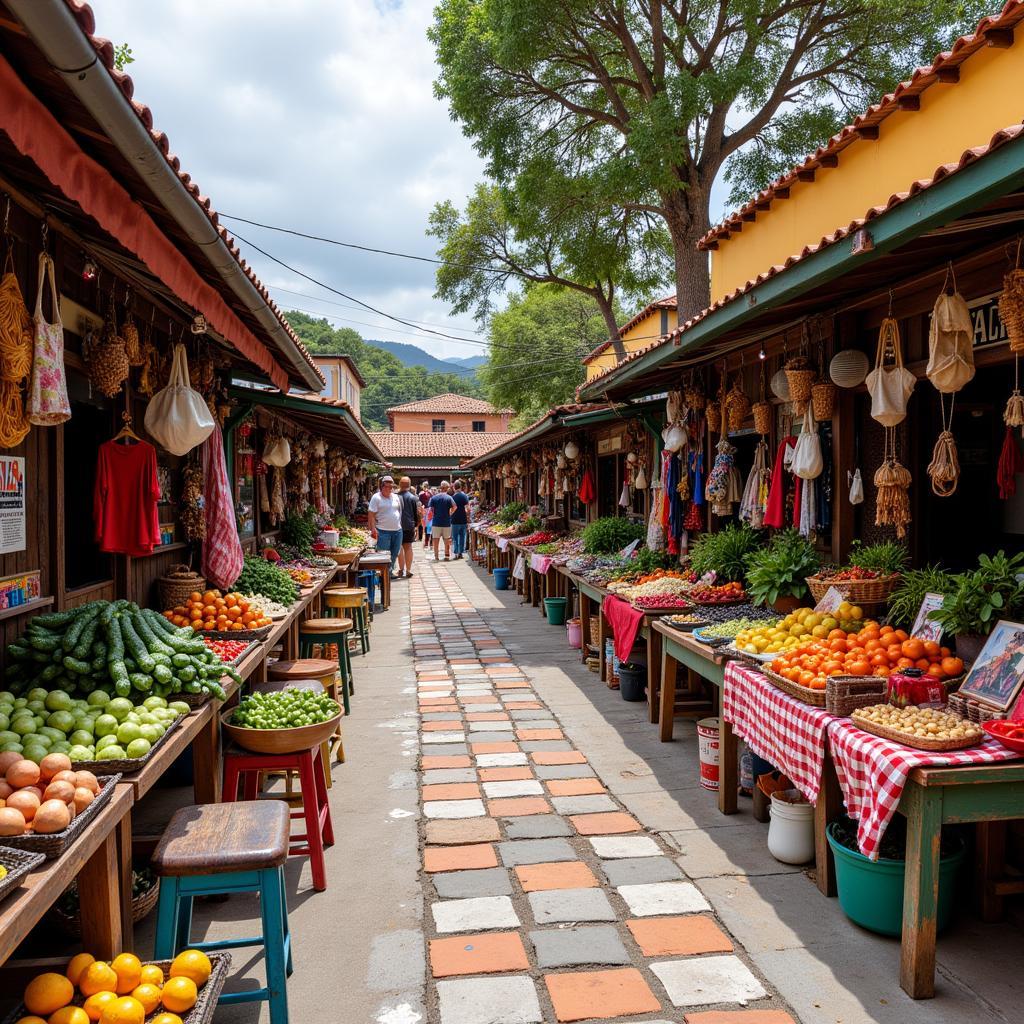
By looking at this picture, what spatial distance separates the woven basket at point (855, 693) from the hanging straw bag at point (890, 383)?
1769 mm

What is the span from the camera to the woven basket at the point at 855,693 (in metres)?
3.67

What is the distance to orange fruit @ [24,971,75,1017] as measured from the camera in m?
2.36

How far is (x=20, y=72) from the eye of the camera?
2393mm

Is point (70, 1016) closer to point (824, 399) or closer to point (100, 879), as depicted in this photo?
point (100, 879)

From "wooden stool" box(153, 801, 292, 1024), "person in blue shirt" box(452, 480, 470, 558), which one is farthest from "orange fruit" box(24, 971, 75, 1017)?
"person in blue shirt" box(452, 480, 470, 558)

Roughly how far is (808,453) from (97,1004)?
510 cm

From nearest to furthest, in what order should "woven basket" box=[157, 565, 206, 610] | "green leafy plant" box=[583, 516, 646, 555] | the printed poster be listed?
the printed poster
"woven basket" box=[157, 565, 206, 610]
"green leafy plant" box=[583, 516, 646, 555]

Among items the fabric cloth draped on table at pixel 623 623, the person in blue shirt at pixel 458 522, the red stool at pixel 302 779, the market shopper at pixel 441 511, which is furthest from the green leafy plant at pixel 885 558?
the person in blue shirt at pixel 458 522

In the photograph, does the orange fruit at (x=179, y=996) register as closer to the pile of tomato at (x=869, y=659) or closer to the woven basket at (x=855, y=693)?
the woven basket at (x=855, y=693)

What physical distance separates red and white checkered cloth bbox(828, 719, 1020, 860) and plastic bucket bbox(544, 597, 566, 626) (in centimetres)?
872

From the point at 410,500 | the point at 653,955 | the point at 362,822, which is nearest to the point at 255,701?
the point at 362,822

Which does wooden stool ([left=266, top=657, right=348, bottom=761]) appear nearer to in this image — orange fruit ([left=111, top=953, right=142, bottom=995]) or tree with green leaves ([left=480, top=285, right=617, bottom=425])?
orange fruit ([left=111, top=953, right=142, bottom=995])

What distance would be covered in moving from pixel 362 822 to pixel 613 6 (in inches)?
635

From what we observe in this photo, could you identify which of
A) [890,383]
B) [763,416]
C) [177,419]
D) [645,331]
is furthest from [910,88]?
[645,331]
